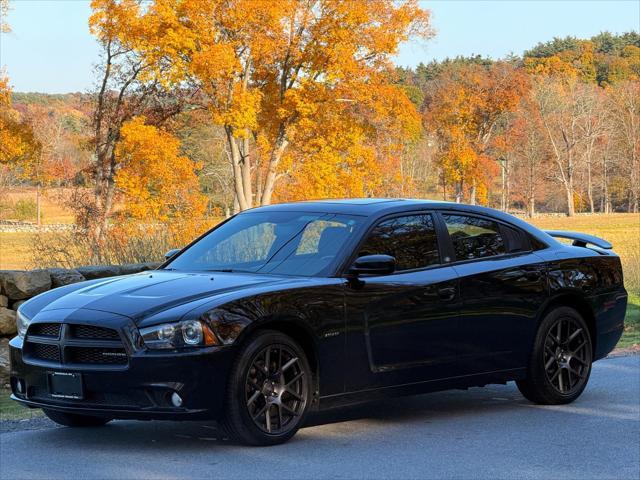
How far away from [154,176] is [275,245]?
37206mm

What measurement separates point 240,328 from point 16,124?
36.5 m

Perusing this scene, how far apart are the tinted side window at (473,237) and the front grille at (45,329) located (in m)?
3.05

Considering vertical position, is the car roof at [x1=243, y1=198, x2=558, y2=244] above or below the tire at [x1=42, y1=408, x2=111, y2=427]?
above

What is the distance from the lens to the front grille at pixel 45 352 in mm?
6957

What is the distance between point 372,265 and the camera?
7547mm

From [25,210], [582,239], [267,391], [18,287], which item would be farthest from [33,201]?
[267,391]

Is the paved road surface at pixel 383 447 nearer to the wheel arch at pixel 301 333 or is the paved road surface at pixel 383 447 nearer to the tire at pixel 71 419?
the tire at pixel 71 419

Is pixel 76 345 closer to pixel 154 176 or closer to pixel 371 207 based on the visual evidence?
pixel 371 207

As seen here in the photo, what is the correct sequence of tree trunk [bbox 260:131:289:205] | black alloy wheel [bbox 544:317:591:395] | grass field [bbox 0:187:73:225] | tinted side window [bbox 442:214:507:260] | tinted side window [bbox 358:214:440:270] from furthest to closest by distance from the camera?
grass field [bbox 0:187:73:225]
tree trunk [bbox 260:131:289:205]
black alloy wheel [bbox 544:317:591:395]
tinted side window [bbox 442:214:507:260]
tinted side window [bbox 358:214:440:270]

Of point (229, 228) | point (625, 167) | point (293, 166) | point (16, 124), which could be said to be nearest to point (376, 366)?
point (229, 228)

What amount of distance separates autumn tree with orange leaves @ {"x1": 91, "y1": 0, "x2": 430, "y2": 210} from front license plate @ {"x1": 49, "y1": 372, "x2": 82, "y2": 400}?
36372 millimetres

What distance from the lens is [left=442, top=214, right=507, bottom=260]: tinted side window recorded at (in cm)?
851

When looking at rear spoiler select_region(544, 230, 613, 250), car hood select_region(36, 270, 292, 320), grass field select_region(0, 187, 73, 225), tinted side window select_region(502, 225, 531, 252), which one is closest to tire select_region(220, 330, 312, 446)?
car hood select_region(36, 270, 292, 320)

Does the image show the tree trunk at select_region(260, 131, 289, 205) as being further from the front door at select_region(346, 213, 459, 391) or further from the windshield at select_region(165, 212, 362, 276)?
the front door at select_region(346, 213, 459, 391)
